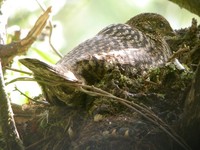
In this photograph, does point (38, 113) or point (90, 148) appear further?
point (38, 113)

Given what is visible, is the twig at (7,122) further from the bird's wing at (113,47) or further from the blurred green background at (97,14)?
the blurred green background at (97,14)

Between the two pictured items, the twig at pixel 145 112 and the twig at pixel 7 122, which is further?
the twig at pixel 7 122

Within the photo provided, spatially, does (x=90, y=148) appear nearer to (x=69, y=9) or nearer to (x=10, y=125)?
(x=10, y=125)

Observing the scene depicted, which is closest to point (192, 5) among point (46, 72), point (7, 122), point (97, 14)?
point (46, 72)

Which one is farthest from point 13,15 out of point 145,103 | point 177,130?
point 177,130

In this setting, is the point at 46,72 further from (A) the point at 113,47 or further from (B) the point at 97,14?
(B) the point at 97,14

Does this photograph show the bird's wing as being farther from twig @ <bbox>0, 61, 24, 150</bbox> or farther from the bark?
the bark

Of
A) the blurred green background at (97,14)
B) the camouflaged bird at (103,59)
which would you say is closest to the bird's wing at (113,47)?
the camouflaged bird at (103,59)
